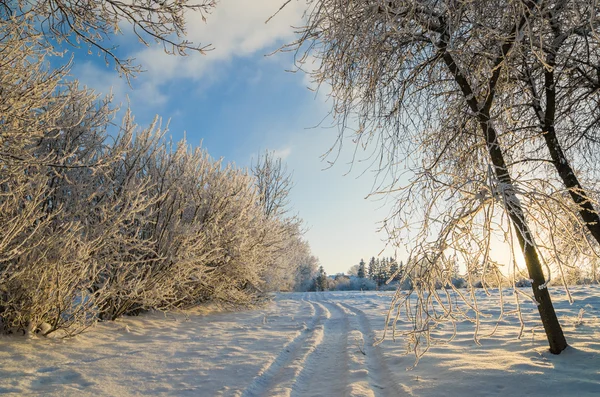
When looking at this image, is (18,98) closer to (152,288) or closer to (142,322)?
(152,288)

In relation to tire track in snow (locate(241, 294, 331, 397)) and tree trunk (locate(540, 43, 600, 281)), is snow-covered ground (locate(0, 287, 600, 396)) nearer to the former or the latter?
tire track in snow (locate(241, 294, 331, 397))

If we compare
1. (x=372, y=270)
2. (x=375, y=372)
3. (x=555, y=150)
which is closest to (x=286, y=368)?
(x=375, y=372)

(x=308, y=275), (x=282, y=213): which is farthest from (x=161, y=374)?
(x=308, y=275)

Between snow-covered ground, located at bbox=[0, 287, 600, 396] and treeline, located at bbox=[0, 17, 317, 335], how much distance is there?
0.78m

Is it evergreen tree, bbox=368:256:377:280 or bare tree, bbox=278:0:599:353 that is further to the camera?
evergreen tree, bbox=368:256:377:280

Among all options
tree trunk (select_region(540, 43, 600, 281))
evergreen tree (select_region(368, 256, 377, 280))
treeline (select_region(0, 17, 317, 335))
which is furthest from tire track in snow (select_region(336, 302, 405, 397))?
evergreen tree (select_region(368, 256, 377, 280))

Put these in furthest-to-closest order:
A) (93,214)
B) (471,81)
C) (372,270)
Result: (372,270)
(93,214)
(471,81)

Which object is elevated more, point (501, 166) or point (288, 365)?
point (501, 166)

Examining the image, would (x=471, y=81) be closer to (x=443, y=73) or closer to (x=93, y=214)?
(x=443, y=73)

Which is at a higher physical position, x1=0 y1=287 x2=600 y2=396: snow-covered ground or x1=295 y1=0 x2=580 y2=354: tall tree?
x1=295 y1=0 x2=580 y2=354: tall tree

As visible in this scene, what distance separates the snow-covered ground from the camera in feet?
12.1

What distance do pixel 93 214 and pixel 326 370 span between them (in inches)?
192

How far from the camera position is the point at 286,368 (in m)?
4.66

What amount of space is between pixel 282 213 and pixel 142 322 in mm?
11750
